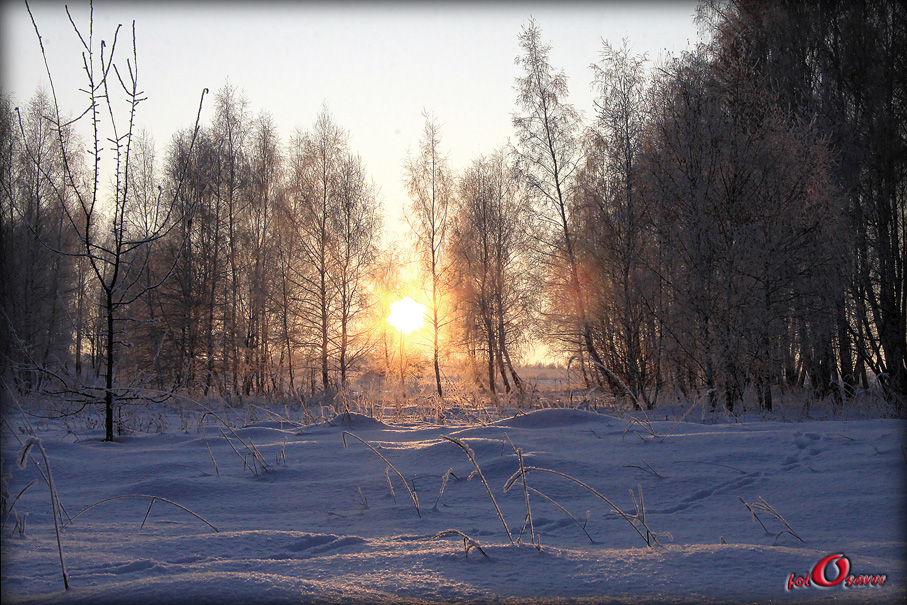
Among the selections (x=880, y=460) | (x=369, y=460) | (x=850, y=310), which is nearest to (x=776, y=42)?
(x=850, y=310)

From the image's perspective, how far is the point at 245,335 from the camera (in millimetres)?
18906

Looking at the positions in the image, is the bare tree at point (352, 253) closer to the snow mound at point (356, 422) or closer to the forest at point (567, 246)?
the forest at point (567, 246)

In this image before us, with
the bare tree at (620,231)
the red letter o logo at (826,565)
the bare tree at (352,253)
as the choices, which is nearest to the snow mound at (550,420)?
the red letter o logo at (826,565)

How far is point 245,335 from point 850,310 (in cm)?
1652

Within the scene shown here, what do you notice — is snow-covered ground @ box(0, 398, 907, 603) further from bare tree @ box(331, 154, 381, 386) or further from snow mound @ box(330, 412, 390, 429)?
bare tree @ box(331, 154, 381, 386)

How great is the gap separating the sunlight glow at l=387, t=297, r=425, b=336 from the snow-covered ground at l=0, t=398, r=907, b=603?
52.3ft

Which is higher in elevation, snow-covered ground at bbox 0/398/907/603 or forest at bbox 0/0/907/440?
forest at bbox 0/0/907/440

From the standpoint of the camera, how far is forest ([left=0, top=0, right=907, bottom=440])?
29.9ft

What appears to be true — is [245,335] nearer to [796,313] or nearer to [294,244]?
[294,244]

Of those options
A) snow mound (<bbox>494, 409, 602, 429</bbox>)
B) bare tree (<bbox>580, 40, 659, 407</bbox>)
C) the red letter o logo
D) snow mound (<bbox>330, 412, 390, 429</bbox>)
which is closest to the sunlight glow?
bare tree (<bbox>580, 40, 659, 407</bbox>)

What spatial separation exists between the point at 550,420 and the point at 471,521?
8.68 ft

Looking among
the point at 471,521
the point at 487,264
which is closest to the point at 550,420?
the point at 471,521

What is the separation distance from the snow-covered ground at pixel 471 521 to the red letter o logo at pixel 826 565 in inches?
0.4

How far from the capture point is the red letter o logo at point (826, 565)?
5.21 ft
